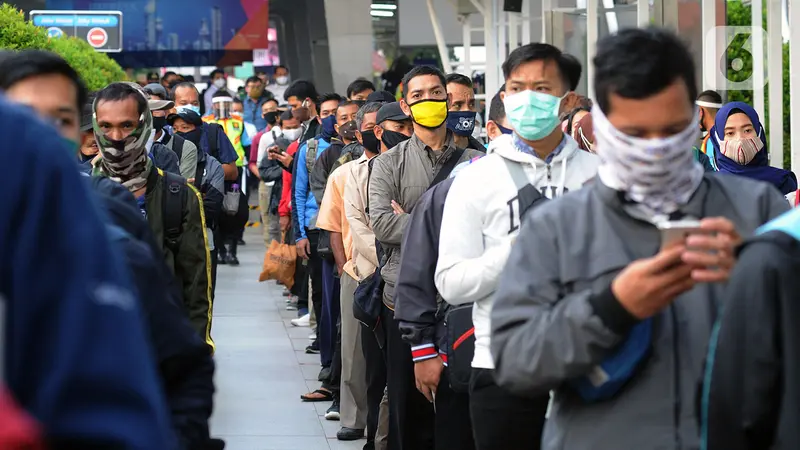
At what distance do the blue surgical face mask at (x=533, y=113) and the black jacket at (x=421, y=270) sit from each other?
66 centimetres

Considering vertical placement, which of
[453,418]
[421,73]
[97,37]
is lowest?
[453,418]

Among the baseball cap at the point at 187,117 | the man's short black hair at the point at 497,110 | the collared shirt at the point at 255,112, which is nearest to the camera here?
the man's short black hair at the point at 497,110

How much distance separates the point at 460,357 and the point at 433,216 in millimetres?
673

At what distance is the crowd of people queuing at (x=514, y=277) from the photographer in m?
1.60

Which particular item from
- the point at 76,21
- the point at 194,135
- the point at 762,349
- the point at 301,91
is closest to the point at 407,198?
the point at 762,349

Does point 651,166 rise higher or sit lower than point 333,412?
higher

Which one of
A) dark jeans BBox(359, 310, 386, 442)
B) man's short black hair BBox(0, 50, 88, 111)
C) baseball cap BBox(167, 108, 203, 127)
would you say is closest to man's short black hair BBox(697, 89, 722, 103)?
dark jeans BBox(359, 310, 386, 442)

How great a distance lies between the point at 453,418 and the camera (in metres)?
5.78

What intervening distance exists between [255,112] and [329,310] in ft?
46.0

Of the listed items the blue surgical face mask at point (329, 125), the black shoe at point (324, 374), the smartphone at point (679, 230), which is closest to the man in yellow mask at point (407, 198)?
the black shoe at point (324, 374)

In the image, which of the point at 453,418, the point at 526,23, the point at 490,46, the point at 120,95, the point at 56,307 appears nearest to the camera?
the point at 56,307

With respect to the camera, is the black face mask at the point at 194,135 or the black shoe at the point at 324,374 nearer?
the black shoe at the point at 324,374

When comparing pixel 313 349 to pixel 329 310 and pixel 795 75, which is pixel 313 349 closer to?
pixel 329 310

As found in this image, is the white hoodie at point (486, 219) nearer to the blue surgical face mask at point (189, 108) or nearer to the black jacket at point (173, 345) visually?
the black jacket at point (173, 345)
